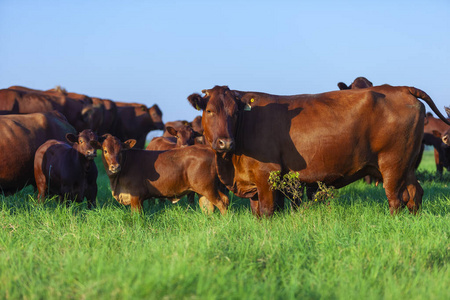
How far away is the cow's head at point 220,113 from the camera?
6.34 meters

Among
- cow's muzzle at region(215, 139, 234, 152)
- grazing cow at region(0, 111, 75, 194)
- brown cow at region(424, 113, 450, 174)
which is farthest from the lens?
brown cow at region(424, 113, 450, 174)

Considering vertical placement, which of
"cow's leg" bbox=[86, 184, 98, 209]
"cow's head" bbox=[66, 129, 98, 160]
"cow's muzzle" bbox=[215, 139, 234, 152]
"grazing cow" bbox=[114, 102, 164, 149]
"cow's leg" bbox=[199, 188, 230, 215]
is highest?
"cow's muzzle" bbox=[215, 139, 234, 152]

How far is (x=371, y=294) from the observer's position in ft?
12.9

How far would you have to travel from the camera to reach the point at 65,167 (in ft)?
27.5

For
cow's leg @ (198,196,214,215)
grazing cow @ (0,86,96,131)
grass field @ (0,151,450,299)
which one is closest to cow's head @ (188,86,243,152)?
grass field @ (0,151,450,299)

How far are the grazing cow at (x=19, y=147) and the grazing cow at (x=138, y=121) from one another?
16040 mm

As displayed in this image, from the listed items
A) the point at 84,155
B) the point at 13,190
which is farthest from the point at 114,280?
the point at 13,190

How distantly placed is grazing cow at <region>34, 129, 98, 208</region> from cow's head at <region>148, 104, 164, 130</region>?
690 inches

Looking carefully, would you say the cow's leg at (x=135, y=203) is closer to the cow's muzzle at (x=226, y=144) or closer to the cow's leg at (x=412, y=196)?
the cow's muzzle at (x=226, y=144)

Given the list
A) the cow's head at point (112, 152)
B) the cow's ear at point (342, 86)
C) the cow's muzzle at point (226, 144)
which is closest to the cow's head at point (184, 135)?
the cow's head at point (112, 152)

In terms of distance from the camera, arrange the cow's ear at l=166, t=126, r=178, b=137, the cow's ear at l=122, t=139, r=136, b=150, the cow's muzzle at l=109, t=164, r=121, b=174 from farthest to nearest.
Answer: the cow's ear at l=166, t=126, r=178, b=137 → the cow's ear at l=122, t=139, r=136, b=150 → the cow's muzzle at l=109, t=164, r=121, b=174

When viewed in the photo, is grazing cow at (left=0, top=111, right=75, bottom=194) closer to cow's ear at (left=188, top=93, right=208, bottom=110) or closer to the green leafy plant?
cow's ear at (left=188, top=93, right=208, bottom=110)

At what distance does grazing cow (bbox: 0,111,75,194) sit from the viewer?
28.5 feet

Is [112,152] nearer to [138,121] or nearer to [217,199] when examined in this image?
[217,199]
